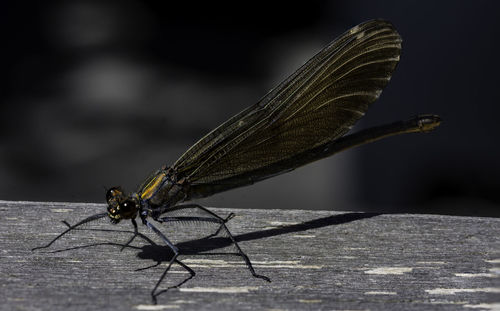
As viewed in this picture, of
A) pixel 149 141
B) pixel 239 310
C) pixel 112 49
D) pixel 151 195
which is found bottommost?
pixel 239 310

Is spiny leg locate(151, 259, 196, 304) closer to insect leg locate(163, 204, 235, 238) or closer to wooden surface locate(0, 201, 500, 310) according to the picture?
wooden surface locate(0, 201, 500, 310)

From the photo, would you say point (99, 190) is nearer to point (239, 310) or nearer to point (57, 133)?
point (57, 133)

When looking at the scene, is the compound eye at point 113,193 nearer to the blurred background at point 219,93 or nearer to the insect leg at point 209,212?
the insect leg at point 209,212

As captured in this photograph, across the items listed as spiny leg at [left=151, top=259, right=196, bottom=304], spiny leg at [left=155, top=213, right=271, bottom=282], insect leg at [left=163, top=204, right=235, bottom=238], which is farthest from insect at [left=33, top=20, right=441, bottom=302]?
spiny leg at [left=151, top=259, right=196, bottom=304]

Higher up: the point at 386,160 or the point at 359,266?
the point at 386,160

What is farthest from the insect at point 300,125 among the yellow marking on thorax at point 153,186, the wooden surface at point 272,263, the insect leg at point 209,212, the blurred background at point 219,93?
the blurred background at point 219,93

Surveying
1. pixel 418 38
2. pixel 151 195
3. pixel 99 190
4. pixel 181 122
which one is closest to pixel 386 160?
pixel 418 38
